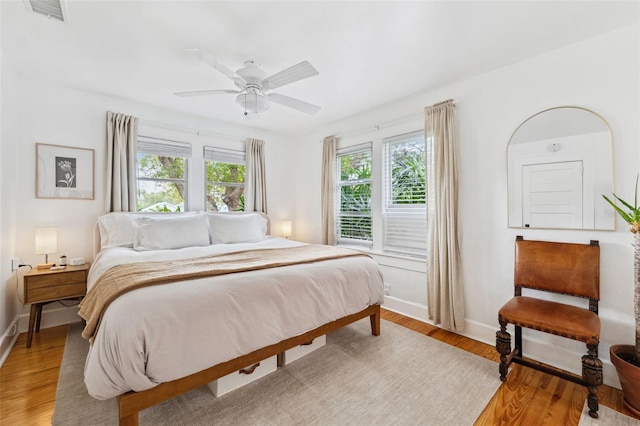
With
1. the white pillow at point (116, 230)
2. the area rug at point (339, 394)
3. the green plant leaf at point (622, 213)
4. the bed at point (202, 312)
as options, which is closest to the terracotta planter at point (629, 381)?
the area rug at point (339, 394)

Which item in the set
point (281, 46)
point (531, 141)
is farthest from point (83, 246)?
point (531, 141)

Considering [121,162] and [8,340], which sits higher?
[121,162]

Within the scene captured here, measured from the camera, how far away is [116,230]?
9.76 feet

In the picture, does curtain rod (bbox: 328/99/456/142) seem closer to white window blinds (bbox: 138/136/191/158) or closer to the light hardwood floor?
white window blinds (bbox: 138/136/191/158)

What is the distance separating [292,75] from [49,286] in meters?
2.86

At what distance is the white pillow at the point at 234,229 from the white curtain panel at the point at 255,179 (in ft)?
1.91

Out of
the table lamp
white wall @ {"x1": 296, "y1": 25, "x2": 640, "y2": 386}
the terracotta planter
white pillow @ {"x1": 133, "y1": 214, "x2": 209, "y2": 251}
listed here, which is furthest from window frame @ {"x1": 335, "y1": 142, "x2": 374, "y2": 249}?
the table lamp

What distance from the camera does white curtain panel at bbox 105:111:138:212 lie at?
10.3 ft

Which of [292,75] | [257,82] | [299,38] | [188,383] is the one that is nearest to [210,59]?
[257,82]

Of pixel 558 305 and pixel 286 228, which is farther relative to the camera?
pixel 286 228

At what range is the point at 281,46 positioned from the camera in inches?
84.7

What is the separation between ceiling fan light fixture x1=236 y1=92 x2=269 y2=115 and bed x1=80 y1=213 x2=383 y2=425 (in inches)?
50.2

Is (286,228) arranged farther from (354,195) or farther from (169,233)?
(169,233)

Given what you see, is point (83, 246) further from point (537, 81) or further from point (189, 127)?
point (537, 81)
